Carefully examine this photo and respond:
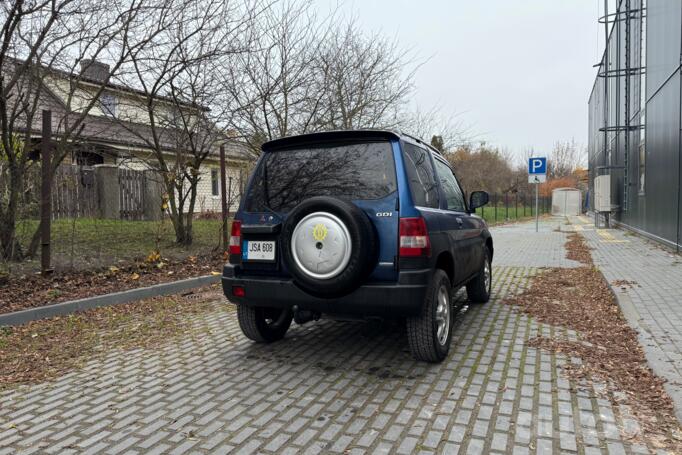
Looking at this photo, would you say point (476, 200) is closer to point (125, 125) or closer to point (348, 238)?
point (348, 238)

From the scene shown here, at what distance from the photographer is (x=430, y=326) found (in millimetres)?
3852

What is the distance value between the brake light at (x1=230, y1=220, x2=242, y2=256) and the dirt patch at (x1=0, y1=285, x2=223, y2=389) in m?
1.47

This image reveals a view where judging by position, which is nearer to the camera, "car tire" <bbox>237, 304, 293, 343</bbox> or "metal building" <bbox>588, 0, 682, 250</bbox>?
"car tire" <bbox>237, 304, 293, 343</bbox>

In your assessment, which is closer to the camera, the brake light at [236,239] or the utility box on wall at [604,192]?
the brake light at [236,239]

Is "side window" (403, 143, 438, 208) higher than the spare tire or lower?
higher

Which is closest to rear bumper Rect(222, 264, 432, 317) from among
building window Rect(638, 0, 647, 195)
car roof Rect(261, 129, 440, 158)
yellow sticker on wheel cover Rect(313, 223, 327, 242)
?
yellow sticker on wheel cover Rect(313, 223, 327, 242)

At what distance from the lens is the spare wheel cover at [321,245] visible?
357 centimetres

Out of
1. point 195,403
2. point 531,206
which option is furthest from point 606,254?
point 531,206

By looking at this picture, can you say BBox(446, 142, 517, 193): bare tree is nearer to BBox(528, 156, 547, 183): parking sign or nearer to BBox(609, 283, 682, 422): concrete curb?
BBox(528, 156, 547, 183): parking sign

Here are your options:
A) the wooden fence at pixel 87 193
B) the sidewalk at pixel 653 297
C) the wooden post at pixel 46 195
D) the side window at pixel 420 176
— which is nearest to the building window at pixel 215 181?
the wooden fence at pixel 87 193

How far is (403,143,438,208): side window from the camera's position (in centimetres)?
390

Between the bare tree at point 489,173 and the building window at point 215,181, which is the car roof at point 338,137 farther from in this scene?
the bare tree at point 489,173

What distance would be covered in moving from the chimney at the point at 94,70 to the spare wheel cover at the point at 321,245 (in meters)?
6.07

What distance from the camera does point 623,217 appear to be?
19453 millimetres
